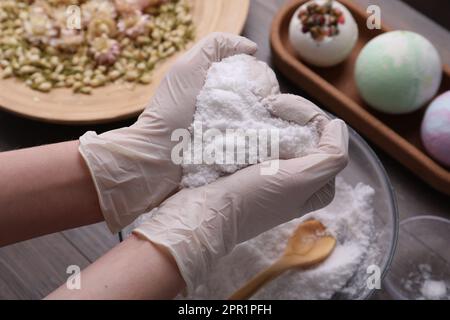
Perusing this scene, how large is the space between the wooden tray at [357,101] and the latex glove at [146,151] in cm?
26

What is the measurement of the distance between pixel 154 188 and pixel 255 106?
0.17 meters

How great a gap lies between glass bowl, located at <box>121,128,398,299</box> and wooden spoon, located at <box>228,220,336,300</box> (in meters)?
0.06

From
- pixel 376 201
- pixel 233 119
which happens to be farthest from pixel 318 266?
pixel 233 119

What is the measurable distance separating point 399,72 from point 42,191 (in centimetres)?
56

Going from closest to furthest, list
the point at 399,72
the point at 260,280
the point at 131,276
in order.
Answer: the point at 131,276
the point at 260,280
the point at 399,72

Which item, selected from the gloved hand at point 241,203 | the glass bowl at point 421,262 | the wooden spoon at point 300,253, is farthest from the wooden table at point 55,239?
the gloved hand at point 241,203

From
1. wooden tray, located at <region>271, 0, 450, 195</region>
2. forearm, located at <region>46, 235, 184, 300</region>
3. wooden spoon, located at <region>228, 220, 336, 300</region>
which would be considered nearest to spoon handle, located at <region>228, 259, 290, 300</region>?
wooden spoon, located at <region>228, 220, 336, 300</region>

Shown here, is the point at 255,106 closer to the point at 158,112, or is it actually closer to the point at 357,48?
the point at 158,112

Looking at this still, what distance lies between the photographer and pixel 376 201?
2.84 feet

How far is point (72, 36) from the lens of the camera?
993 mm

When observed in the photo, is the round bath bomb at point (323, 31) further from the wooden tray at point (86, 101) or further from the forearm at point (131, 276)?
the forearm at point (131, 276)

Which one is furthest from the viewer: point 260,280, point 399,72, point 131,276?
point 399,72

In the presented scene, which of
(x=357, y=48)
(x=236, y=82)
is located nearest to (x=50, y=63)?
(x=236, y=82)

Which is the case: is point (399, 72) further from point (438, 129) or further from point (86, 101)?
point (86, 101)
